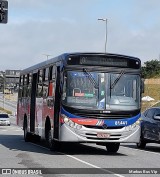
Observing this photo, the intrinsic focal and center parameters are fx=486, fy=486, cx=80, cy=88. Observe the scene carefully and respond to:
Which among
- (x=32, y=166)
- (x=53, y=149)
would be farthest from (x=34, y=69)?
(x=32, y=166)

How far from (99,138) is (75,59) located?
2653 millimetres

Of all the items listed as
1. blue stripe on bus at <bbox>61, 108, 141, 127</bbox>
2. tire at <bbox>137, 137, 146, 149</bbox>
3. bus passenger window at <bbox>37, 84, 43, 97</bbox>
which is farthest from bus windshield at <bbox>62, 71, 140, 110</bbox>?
tire at <bbox>137, 137, 146, 149</bbox>

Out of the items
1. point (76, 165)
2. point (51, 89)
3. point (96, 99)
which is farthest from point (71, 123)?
point (76, 165)

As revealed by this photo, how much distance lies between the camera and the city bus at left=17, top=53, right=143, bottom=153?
49.8 feet

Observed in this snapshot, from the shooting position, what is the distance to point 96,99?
15.3 m

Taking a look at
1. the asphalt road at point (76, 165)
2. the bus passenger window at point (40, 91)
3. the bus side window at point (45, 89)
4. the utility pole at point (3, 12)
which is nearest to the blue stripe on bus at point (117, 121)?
the asphalt road at point (76, 165)

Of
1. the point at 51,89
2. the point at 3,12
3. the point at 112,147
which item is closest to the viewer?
the point at 51,89

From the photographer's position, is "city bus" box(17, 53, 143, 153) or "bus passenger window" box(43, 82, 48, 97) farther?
"bus passenger window" box(43, 82, 48, 97)

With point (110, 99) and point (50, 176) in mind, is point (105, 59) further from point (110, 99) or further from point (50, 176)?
point (50, 176)

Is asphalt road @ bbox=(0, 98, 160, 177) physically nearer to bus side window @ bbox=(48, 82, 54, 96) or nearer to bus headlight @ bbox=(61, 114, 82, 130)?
bus headlight @ bbox=(61, 114, 82, 130)

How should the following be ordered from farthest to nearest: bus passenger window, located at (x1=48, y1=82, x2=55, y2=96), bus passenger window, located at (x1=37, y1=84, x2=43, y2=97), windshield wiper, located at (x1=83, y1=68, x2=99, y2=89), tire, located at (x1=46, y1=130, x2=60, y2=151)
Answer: bus passenger window, located at (x1=37, y1=84, x2=43, y2=97) < bus passenger window, located at (x1=48, y1=82, x2=55, y2=96) < tire, located at (x1=46, y1=130, x2=60, y2=151) < windshield wiper, located at (x1=83, y1=68, x2=99, y2=89)

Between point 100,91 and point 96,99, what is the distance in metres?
0.29

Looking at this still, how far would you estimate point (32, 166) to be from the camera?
12.7m

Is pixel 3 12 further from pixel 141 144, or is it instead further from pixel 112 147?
pixel 141 144
